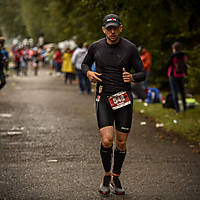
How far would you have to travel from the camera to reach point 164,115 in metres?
13.2

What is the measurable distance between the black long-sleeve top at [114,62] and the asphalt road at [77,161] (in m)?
1.27

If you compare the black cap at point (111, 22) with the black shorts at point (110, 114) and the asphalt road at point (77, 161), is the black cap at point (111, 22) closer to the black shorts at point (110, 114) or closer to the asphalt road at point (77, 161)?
the black shorts at point (110, 114)

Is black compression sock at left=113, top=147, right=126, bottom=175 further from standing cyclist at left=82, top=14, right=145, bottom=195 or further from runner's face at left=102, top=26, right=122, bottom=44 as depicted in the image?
runner's face at left=102, top=26, right=122, bottom=44

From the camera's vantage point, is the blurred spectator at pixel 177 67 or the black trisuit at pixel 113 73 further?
the blurred spectator at pixel 177 67

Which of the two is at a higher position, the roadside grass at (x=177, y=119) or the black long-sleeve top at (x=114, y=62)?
the black long-sleeve top at (x=114, y=62)

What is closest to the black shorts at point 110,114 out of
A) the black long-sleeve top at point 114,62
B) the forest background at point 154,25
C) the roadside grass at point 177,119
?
the black long-sleeve top at point 114,62

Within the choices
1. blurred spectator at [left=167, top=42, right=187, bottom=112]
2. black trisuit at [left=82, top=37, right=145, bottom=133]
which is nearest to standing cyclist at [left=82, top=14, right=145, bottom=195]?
black trisuit at [left=82, top=37, right=145, bottom=133]

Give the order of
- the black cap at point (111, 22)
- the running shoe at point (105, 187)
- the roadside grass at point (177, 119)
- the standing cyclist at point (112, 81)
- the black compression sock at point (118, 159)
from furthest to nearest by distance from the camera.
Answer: the roadside grass at point (177, 119), the black compression sock at point (118, 159), the running shoe at point (105, 187), the standing cyclist at point (112, 81), the black cap at point (111, 22)

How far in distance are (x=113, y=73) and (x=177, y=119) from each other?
23.0ft

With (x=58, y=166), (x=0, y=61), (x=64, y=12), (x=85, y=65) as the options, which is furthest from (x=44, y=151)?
(x=64, y=12)

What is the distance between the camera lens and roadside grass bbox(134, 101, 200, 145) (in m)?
10.6

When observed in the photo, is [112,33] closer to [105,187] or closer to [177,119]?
[105,187]

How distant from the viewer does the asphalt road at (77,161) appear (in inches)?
235

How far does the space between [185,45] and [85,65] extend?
12981 millimetres
